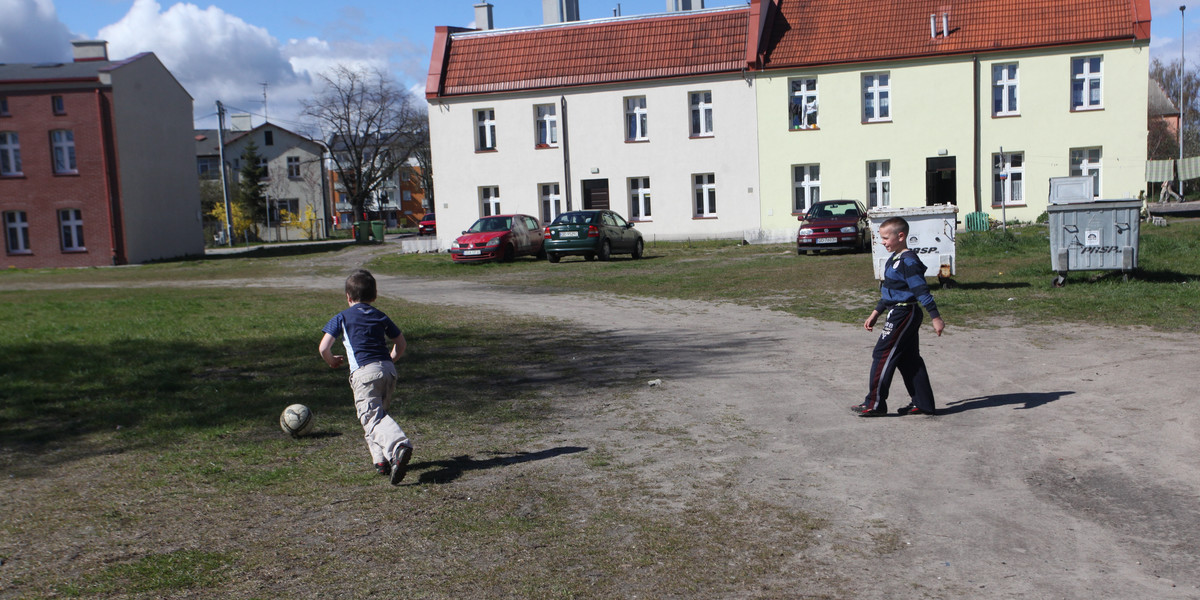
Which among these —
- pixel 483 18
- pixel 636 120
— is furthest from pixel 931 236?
pixel 483 18

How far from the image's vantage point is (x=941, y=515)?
5094 mm

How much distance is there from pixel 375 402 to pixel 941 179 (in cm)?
3242

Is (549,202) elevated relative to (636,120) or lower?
lower

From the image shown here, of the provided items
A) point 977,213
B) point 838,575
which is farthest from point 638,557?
point 977,213

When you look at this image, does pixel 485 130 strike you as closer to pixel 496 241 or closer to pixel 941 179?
pixel 496 241

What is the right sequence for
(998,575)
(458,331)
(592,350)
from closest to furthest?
(998,575) < (592,350) < (458,331)

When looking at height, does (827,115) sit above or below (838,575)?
above

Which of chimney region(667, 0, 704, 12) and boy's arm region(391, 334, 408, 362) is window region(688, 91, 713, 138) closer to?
chimney region(667, 0, 704, 12)

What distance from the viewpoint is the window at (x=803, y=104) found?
3594 centimetres

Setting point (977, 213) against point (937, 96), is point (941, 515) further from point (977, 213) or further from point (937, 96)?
point (937, 96)

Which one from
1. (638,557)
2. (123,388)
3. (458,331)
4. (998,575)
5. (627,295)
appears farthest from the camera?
(627,295)

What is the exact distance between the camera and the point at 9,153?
130 feet

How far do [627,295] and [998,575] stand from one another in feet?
45.5

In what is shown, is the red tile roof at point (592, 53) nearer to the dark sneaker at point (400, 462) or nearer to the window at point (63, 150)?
the window at point (63, 150)
